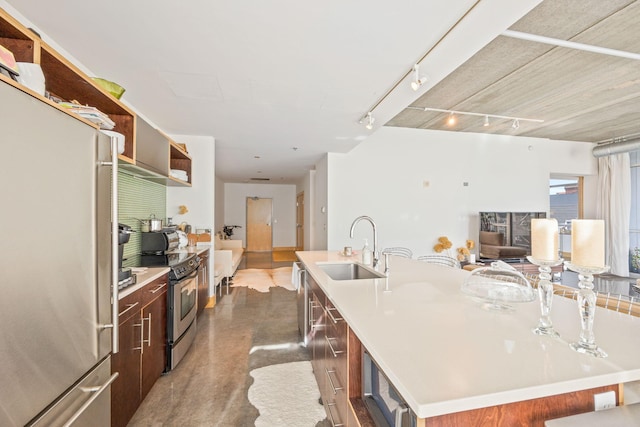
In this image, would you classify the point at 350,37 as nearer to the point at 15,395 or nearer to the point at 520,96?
the point at 15,395

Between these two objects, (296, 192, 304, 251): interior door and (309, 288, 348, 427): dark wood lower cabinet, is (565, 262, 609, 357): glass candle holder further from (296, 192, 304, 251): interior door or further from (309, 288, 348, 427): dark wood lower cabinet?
(296, 192, 304, 251): interior door

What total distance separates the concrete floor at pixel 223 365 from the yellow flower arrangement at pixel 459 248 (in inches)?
111

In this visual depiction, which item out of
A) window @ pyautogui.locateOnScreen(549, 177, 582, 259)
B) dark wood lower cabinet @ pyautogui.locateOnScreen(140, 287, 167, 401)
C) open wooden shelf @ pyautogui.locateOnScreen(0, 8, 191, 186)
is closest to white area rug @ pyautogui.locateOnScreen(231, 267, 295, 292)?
dark wood lower cabinet @ pyautogui.locateOnScreen(140, 287, 167, 401)

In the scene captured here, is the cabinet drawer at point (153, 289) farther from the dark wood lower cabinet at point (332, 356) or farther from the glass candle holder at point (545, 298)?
the glass candle holder at point (545, 298)

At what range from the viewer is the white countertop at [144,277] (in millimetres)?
1597

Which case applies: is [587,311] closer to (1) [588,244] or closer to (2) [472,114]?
(1) [588,244]

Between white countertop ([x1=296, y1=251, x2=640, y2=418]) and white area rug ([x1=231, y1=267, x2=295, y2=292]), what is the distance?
374 cm

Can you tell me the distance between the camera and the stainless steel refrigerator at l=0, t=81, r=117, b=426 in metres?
0.79

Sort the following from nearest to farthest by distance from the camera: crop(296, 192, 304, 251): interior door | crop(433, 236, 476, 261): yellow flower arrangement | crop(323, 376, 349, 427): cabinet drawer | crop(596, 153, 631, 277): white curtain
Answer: crop(323, 376, 349, 427): cabinet drawer, crop(433, 236, 476, 261): yellow flower arrangement, crop(596, 153, 631, 277): white curtain, crop(296, 192, 304, 251): interior door

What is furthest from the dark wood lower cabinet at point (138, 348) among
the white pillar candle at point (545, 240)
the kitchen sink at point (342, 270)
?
the white pillar candle at point (545, 240)

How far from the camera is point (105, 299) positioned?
1.22 meters

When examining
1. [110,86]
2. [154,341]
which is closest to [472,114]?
[110,86]

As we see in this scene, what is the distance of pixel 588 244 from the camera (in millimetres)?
892

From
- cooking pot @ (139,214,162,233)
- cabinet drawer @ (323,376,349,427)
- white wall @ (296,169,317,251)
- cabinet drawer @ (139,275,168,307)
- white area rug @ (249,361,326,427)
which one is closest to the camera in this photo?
cabinet drawer @ (323,376,349,427)
